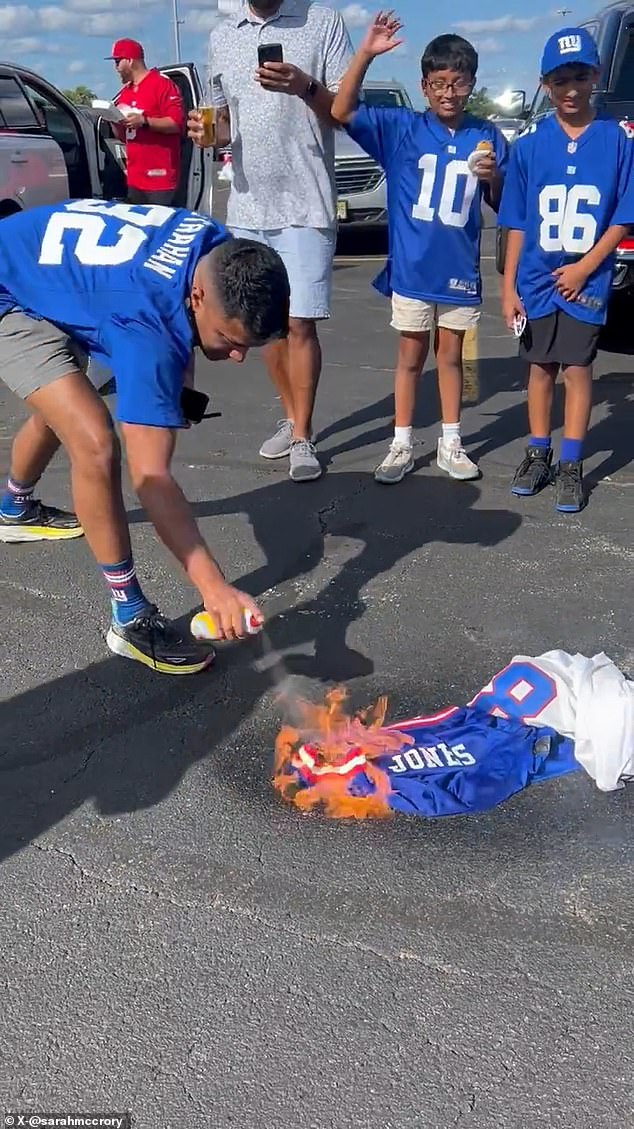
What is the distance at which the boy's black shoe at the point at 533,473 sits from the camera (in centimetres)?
481

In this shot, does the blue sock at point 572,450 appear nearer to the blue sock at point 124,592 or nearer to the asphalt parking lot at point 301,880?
the asphalt parking lot at point 301,880

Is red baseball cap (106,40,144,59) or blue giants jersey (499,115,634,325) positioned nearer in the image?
blue giants jersey (499,115,634,325)

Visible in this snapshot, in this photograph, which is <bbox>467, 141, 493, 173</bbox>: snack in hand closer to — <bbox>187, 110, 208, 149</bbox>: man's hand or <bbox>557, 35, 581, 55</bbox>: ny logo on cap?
<bbox>557, 35, 581, 55</bbox>: ny logo on cap

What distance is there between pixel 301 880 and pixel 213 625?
66 cm

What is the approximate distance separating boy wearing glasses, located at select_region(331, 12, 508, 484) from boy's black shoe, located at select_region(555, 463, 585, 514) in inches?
17.7

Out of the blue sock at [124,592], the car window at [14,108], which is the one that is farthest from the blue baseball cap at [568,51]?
the car window at [14,108]

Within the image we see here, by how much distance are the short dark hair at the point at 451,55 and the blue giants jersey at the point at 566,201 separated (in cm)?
41

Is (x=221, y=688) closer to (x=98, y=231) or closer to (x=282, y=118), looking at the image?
(x=98, y=231)

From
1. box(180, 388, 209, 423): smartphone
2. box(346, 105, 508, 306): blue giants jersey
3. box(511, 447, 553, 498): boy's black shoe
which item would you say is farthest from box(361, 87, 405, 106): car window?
box(180, 388, 209, 423): smartphone

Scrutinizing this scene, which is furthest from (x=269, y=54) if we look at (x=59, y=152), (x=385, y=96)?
(x=385, y=96)

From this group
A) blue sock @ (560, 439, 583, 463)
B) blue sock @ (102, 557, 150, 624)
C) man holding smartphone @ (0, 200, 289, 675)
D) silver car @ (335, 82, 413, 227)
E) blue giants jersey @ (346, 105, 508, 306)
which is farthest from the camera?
silver car @ (335, 82, 413, 227)

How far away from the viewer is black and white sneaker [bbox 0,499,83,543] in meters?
4.32

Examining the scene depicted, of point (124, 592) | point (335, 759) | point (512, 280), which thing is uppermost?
point (512, 280)

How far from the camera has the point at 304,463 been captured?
4988 mm
